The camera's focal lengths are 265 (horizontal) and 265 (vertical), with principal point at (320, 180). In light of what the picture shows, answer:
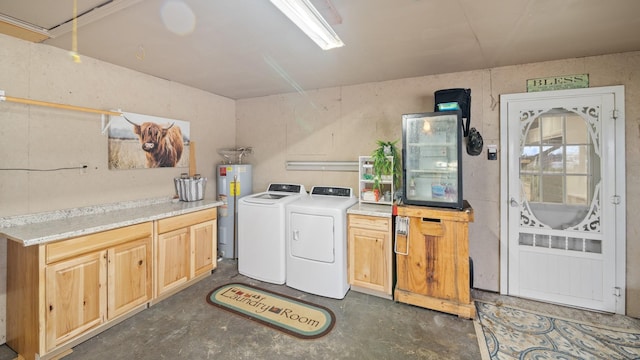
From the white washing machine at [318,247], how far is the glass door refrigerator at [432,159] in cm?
80

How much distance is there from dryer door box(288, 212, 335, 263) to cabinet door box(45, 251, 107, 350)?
1.74m

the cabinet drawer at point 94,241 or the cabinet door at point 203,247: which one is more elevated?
the cabinet drawer at point 94,241

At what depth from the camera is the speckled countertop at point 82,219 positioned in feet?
6.39

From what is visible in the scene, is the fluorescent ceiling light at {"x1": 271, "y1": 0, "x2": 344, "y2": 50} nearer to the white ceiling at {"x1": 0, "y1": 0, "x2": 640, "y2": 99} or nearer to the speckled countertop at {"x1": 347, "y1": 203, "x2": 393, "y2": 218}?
the white ceiling at {"x1": 0, "y1": 0, "x2": 640, "y2": 99}

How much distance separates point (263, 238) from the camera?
10.6 ft

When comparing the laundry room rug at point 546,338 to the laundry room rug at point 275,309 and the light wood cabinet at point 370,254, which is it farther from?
the laundry room rug at point 275,309

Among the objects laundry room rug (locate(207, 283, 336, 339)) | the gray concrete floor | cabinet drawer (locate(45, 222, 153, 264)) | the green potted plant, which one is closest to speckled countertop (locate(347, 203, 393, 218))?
the green potted plant

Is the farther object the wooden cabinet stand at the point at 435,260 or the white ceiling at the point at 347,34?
the wooden cabinet stand at the point at 435,260

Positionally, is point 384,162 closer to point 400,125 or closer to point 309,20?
point 400,125

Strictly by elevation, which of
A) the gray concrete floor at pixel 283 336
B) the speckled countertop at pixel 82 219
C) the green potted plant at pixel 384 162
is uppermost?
the green potted plant at pixel 384 162

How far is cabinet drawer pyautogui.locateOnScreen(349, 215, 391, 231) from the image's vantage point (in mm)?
2801

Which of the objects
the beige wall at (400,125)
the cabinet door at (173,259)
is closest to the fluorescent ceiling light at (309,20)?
the beige wall at (400,125)

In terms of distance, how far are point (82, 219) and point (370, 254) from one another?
110 inches

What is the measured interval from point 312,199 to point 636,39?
11.1 ft
